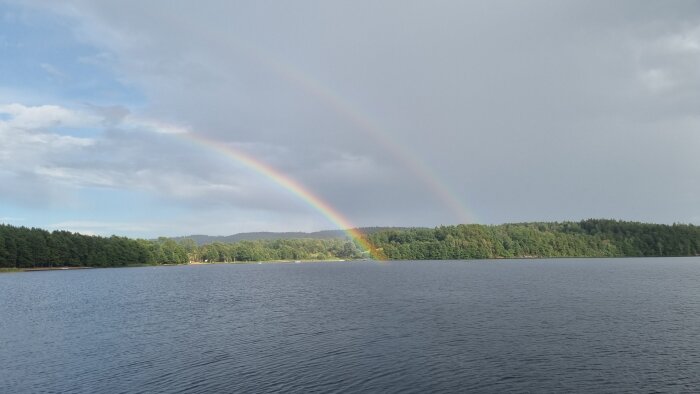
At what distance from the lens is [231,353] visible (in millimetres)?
42219

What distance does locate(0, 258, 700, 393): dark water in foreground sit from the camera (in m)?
32.9

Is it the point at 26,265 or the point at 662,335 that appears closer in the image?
the point at 662,335

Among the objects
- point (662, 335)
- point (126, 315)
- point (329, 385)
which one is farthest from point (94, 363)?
point (662, 335)

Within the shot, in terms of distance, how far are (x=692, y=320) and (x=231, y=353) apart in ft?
175

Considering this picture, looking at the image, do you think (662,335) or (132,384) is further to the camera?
(662,335)

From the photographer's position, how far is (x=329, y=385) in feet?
106

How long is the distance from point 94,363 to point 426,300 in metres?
53.7

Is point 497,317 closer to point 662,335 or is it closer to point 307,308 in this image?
point 662,335

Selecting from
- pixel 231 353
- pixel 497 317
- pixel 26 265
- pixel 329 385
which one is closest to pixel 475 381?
pixel 329 385

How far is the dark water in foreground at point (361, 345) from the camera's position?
3291cm

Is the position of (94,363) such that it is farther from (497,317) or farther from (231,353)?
(497,317)

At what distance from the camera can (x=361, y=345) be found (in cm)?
4497

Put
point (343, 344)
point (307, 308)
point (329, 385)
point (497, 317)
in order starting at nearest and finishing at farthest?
point (329, 385) → point (343, 344) → point (497, 317) → point (307, 308)

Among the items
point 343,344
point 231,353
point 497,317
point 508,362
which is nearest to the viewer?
point 508,362
